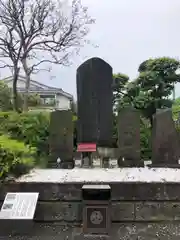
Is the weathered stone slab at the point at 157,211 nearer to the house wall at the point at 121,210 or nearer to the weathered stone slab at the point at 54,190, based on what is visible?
the house wall at the point at 121,210

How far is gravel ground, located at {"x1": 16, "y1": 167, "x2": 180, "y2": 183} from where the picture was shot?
397 cm

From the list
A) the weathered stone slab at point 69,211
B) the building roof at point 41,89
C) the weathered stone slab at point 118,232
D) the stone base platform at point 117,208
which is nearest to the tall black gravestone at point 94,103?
the stone base platform at point 117,208

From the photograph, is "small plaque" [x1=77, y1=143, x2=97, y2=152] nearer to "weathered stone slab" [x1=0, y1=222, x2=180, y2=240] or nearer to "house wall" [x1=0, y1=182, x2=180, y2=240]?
"house wall" [x1=0, y1=182, x2=180, y2=240]

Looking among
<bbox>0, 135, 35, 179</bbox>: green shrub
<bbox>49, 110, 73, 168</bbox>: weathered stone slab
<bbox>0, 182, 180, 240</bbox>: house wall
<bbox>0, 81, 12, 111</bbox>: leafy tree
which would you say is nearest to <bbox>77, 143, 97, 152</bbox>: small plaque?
<bbox>49, 110, 73, 168</bbox>: weathered stone slab

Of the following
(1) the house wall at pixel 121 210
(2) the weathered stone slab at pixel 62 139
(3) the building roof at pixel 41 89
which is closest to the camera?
(1) the house wall at pixel 121 210

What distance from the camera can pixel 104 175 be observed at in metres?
4.28

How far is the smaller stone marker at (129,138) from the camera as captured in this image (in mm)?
4914

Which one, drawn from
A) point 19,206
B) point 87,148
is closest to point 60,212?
point 19,206

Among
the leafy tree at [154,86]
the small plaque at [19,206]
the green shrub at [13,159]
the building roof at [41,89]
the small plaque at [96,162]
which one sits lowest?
the small plaque at [19,206]

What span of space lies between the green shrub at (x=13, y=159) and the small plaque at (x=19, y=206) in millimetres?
579

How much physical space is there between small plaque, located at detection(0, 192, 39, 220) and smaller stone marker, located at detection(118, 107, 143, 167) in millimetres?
1788

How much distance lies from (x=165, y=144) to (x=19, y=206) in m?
2.51

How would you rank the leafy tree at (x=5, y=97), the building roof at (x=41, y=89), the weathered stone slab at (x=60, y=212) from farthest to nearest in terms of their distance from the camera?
the building roof at (x=41, y=89)
the leafy tree at (x=5, y=97)
the weathered stone slab at (x=60, y=212)

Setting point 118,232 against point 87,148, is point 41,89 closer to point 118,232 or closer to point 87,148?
point 87,148
